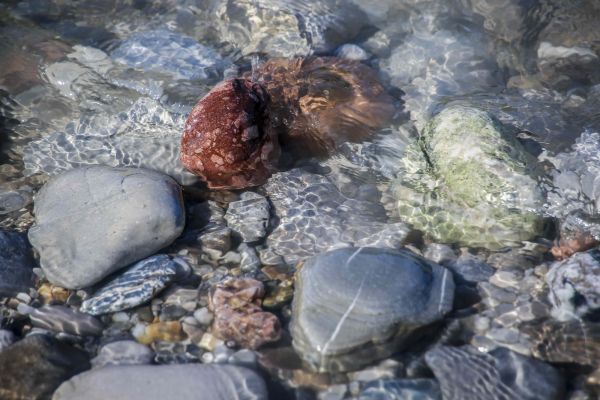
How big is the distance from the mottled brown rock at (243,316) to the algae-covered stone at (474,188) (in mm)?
1438

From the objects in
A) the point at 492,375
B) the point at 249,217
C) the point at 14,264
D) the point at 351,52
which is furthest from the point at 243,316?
the point at 351,52

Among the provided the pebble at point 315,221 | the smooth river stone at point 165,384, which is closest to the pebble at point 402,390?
the smooth river stone at point 165,384

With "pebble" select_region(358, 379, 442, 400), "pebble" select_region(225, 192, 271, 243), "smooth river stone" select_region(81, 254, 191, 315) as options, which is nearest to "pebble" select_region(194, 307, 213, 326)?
"smooth river stone" select_region(81, 254, 191, 315)

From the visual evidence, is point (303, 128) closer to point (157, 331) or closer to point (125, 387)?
point (157, 331)

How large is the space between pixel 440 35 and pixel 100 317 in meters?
4.85

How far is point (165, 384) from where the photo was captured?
290 centimetres

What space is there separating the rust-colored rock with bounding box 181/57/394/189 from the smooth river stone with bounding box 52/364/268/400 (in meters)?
1.67

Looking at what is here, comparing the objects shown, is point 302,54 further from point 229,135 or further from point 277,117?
point 229,135

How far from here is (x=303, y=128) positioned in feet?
15.3

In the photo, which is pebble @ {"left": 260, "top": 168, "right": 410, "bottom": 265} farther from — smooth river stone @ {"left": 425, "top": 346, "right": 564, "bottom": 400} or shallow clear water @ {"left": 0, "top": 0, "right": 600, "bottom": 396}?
smooth river stone @ {"left": 425, "top": 346, "right": 564, "bottom": 400}

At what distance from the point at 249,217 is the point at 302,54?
2372mm

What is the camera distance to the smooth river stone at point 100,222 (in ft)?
11.7

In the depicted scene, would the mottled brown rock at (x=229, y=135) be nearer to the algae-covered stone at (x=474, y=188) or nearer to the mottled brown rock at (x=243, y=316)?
the mottled brown rock at (x=243, y=316)

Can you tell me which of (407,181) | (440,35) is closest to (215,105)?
(407,181)
